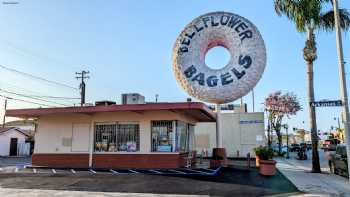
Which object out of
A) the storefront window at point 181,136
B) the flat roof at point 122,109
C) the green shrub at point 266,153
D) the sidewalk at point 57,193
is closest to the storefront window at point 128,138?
the flat roof at point 122,109

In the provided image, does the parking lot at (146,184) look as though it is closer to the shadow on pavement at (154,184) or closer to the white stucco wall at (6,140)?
the shadow on pavement at (154,184)

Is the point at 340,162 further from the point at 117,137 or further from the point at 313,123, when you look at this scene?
the point at 117,137

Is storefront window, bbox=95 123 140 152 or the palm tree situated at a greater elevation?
the palm tree

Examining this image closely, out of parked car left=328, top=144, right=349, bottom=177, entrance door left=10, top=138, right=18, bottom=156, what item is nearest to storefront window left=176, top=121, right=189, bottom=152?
parked car left=328, top=144, right=349, bottom=177

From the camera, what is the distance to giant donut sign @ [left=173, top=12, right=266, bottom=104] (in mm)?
15836

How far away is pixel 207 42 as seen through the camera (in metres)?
16.8

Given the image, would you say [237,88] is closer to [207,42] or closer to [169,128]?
[207,42]

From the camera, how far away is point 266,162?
591 inches

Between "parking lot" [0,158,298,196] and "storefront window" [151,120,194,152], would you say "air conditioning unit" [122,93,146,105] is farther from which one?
"parking lot" [0,158,298,196]

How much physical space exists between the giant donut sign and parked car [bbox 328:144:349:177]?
5549 millimetres

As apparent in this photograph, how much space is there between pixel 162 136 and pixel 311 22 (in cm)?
1053

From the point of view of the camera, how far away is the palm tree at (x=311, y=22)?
17297 millimetres

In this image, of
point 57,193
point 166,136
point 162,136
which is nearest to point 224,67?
point 166,136

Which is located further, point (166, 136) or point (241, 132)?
point (241, 132)
